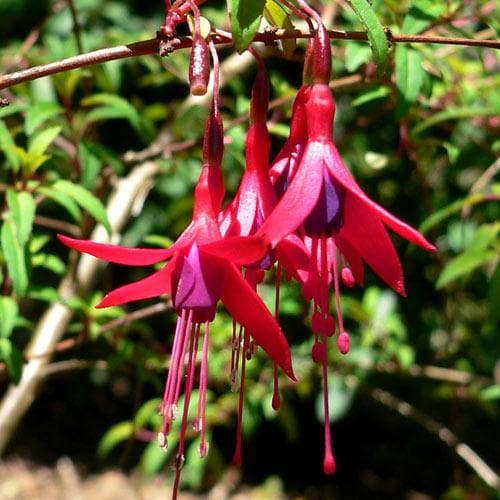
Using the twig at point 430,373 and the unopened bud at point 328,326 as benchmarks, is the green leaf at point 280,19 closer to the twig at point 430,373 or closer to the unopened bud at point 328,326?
the unopened bud at point 328,326

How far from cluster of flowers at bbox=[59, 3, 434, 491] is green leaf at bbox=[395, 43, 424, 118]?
390 millimetres

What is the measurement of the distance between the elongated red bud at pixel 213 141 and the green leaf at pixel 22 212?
1.39ft

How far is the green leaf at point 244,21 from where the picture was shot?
638 millimetres

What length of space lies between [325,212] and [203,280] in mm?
109

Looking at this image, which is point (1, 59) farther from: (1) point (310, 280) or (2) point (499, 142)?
(1) point (310, 280)

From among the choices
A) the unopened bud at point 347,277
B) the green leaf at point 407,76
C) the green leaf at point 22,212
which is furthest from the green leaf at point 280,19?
the green leaf at point 22,212

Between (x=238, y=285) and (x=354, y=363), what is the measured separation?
4.26 ft

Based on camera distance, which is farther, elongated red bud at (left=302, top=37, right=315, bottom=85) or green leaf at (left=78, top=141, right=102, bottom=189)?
green leaf at (left=78, top=141, right=102, bottom=189)

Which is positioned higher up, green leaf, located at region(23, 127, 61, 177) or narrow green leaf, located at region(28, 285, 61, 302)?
green leaf, located at region(23, 127, 61, 177)

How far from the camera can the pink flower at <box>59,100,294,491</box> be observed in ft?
1.94

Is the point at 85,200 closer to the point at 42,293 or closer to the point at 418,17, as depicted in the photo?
the point at 42,293

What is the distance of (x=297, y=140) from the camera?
69 centimetres

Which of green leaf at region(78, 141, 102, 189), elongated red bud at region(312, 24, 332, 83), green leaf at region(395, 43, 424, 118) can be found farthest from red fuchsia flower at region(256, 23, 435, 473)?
green leaf at region(78, 141, 102, 189)

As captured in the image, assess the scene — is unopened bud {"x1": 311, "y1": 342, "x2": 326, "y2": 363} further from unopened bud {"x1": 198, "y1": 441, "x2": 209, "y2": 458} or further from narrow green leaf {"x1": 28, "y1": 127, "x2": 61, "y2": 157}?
narrow green leaf {"x1": 28, "y1": 127, "x2": 61, "y2": 157}
